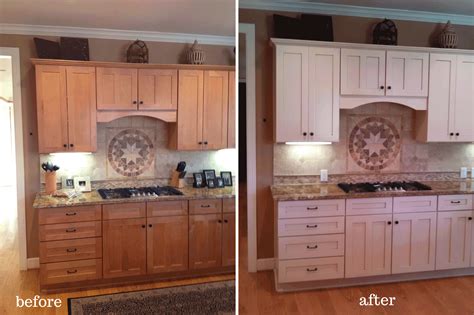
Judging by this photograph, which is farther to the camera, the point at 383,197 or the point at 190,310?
the point at 383,197

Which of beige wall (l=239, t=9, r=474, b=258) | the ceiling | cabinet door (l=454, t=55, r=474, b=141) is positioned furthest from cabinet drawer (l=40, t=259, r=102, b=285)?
cabinet door (l=454, t=55, r=474, b=141)

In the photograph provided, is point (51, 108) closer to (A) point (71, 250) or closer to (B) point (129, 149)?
(B) point (129, 149)

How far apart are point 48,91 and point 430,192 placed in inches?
75.7

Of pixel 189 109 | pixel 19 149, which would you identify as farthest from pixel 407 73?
pixel 19 149

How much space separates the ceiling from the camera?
3.10ft

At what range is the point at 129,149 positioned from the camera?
1014 mm

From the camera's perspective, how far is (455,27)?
1.89 meters

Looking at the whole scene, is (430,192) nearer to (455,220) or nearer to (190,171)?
(455,220)

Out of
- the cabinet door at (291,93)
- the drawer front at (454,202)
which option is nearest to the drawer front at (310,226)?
the cabinet door at (291,93)

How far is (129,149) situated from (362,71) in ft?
4.57

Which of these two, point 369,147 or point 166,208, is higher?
point 369,147

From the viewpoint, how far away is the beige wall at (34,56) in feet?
3.15

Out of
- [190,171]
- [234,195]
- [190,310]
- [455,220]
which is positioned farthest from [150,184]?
[455,220]

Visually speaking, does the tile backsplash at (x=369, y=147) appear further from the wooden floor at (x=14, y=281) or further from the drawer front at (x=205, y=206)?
the wooden floor at (x=14, y=281)
